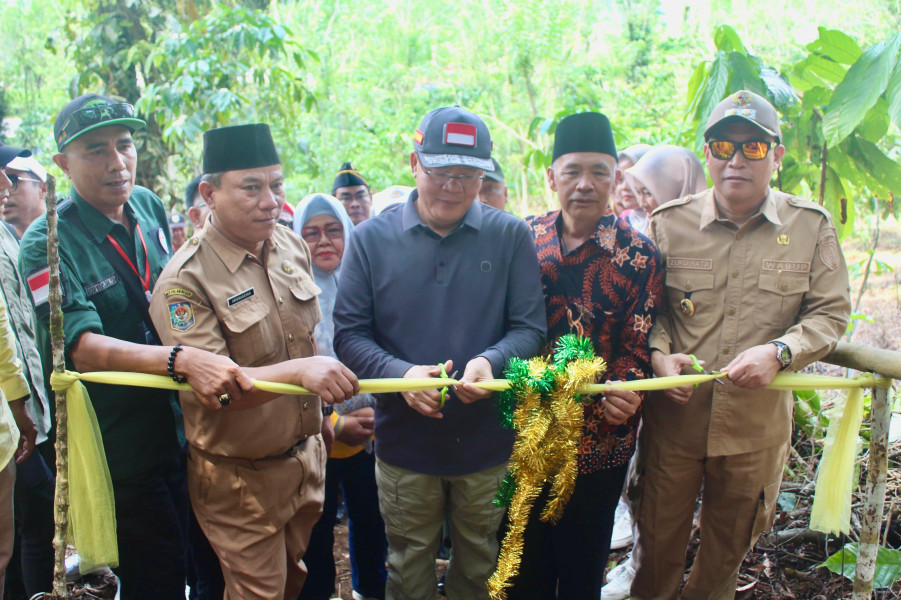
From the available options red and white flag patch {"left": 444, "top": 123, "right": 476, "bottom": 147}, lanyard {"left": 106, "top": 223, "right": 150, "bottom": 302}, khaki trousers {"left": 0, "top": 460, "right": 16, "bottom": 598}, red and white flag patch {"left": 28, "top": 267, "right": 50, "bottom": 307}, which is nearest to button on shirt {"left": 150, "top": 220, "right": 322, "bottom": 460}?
lanyard {"left": 106, "top": 223, "right": 150, "bottom": 302}

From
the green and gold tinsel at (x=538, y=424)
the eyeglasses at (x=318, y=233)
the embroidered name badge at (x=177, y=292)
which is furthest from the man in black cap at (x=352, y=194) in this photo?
the green and gold tinsel at (x=538, y=424)

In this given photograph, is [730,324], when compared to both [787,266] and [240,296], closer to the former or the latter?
[787,266]

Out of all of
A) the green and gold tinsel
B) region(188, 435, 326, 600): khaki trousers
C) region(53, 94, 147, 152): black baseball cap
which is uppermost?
region(53, 94, 147, 152): black baseball cap

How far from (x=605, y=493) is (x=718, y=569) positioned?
640 millimetres

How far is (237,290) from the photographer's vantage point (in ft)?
8.37

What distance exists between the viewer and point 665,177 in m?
4.23

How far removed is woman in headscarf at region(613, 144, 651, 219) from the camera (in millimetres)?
4828

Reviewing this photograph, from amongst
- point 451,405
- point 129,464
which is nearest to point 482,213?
point 451,405

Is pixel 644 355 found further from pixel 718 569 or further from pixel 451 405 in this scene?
pixel 718 569

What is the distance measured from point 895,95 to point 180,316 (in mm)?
3261

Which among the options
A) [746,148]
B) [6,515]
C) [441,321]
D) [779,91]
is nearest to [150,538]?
[6,515]

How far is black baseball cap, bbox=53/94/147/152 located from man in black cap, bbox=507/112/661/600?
183cm

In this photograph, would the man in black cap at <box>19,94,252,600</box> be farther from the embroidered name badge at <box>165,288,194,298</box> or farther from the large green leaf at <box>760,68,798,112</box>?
the large green leaf at <box>760,68,798,112</box>

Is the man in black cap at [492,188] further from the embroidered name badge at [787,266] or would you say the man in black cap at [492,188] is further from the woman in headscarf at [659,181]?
the embroidered name badge at [787,266]
